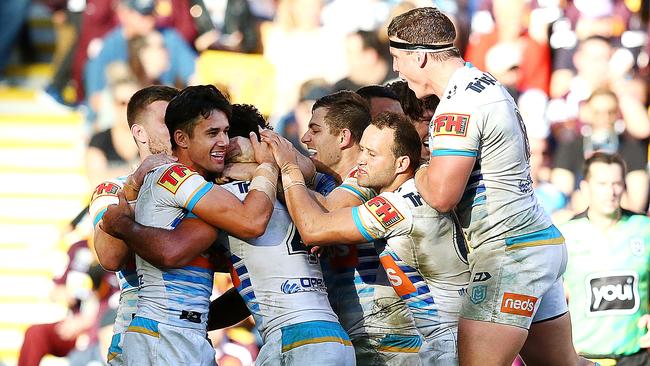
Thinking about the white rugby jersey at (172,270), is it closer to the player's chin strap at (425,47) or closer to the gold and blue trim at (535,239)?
the player's chin strap at (425,47)

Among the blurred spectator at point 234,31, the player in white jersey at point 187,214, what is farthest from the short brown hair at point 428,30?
the blurred spectator at point 234,31

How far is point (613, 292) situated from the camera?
32.4ft

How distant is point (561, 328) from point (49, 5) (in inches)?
337

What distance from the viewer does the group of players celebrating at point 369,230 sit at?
6191 mm

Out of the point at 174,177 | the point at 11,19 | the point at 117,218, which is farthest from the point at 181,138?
the point at 11,19

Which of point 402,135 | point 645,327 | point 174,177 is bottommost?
point 645,327

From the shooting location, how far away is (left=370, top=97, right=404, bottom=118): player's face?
7.64 meters

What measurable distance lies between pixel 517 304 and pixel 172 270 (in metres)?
1.67

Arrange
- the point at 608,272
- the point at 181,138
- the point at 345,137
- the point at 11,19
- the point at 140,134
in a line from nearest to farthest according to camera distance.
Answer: the point at 181,138, the point at 345,137, the point at 140,134, the point at 608,272, the point at 11,19

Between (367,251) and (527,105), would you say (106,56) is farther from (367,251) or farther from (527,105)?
(367,251)

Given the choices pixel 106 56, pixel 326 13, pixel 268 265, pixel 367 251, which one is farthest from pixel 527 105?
pixel 268 265

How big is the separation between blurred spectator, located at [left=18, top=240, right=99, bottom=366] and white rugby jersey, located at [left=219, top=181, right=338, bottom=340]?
490 centimetres

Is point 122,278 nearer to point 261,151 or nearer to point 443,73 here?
point 261,151

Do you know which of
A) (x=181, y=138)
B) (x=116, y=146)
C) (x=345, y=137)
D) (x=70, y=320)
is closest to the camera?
(x=181, y=138)
